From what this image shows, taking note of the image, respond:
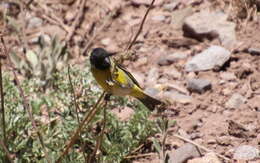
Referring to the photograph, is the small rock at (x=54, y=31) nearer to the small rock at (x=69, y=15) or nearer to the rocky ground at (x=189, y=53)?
the rocky ground at (x=189, y=53)

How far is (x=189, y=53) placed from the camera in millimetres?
6000

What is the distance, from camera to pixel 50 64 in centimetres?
600

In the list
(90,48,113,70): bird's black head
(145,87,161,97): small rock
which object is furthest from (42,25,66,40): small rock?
(90,48,113,70): bird's black head

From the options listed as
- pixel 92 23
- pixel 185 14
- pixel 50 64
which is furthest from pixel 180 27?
pixel 50 64

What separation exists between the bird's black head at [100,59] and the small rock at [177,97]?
61.7 inches

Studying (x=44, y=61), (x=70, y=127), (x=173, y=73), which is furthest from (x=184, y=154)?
(x=44, y=61)

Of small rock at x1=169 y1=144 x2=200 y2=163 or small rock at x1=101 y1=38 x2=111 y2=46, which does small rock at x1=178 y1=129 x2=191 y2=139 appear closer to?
small rock at x1=169 y1=144 x2=200 y2=163

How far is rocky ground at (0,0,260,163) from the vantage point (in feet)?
15.8

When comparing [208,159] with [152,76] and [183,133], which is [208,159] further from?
[152,76]

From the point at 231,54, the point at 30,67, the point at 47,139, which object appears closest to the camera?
the point at 47,139

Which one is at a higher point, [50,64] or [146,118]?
[50,64]

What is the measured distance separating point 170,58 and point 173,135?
4.52 ft

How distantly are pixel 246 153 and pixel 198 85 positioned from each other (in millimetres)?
1120

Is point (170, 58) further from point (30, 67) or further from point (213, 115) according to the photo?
point (30, 67)
